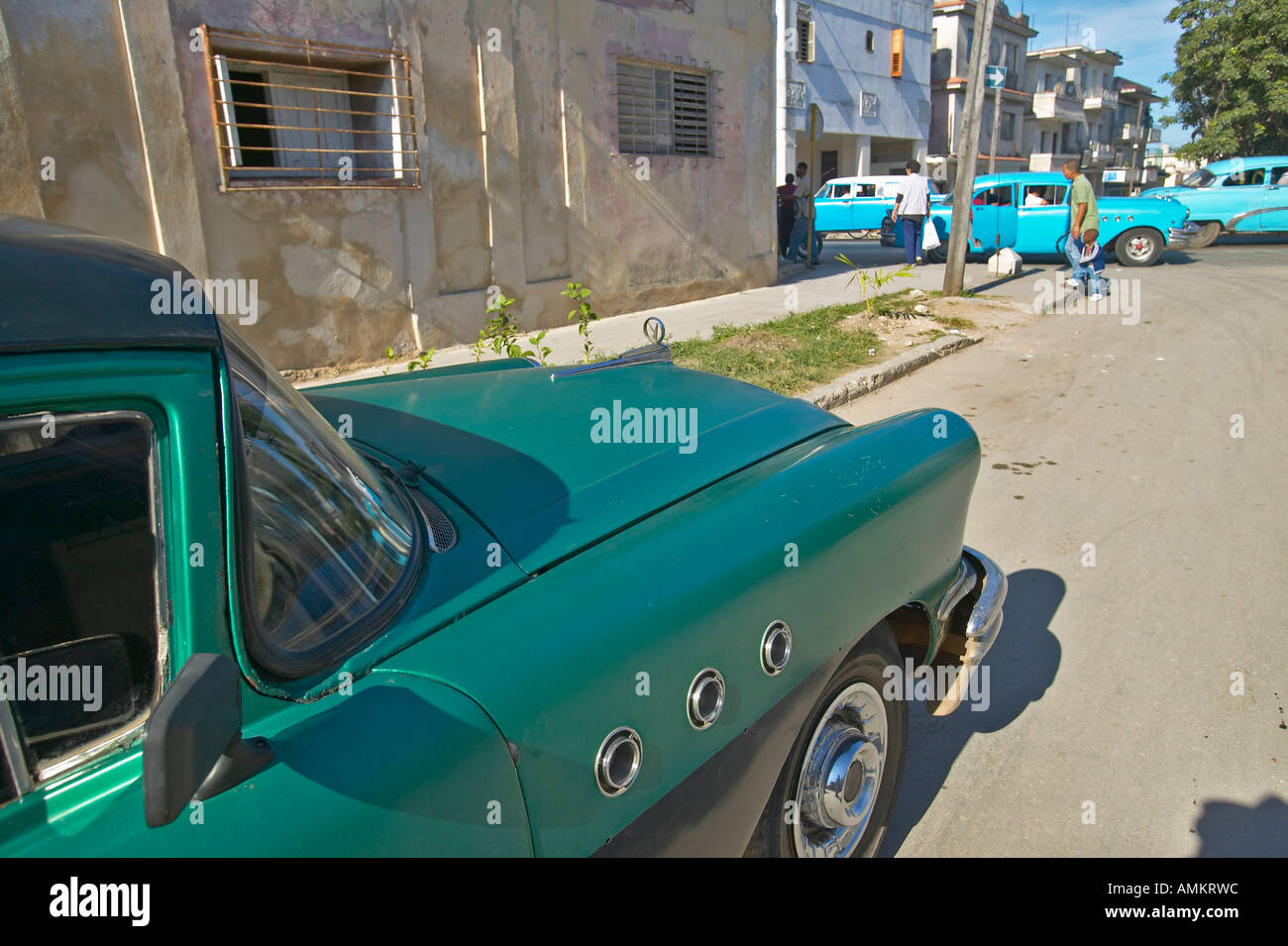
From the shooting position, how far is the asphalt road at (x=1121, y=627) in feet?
8.50

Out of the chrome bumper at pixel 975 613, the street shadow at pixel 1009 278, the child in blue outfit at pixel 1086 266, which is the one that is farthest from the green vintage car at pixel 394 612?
the street shadow at pixel 1009 278

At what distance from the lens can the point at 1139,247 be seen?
16.3 m

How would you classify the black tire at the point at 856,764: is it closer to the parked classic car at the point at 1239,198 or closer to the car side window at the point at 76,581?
the car side window at the point at 76,581

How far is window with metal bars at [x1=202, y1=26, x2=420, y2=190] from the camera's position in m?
6.81

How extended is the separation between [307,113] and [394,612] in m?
7.47

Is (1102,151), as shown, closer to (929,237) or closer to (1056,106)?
(1056,106)

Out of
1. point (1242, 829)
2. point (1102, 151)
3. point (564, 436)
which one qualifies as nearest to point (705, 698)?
point (564, 436)

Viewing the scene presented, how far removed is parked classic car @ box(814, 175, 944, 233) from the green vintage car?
69.3 feet

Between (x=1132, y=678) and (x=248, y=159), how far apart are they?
24.7 feet

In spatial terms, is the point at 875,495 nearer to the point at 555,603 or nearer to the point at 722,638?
the point at 722,638

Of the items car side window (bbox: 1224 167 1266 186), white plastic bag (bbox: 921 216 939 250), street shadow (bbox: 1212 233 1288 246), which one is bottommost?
street shadow (bbox: 1212 233 1288 246)

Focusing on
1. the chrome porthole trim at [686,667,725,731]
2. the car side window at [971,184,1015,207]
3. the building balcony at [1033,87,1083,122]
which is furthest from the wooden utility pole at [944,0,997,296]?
the building balcony at [1033,87,1083,122]

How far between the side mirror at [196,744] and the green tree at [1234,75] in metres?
35.7

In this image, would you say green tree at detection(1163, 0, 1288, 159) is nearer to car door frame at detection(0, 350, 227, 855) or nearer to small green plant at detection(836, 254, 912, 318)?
small green plant at detection(836, 254, 912, 318)
